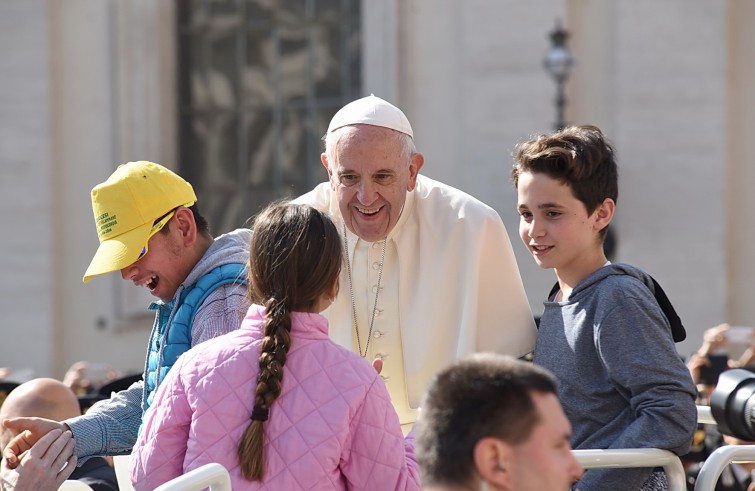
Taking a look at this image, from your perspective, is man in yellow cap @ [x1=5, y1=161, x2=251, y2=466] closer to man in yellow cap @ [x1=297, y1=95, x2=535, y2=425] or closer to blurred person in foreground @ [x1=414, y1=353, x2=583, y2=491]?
man in yellow cap @ [x1=297, y1=95, x2=535, y2=425]

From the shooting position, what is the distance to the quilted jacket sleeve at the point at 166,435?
300 cm

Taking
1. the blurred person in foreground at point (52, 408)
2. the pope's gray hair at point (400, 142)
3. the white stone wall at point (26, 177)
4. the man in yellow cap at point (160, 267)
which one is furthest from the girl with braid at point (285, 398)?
the white stone wall at point (26, 177)

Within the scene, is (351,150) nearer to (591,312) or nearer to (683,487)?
(591,312)

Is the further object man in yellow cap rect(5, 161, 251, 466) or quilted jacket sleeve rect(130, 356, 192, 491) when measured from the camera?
man in yellow cap rect(5, 161, 251, 466)

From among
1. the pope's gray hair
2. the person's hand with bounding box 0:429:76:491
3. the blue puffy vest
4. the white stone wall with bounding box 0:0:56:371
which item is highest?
the pope's gray hair

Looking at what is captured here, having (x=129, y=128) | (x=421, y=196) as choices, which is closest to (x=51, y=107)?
(x=129, y=128)

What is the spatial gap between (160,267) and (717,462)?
1.45 m

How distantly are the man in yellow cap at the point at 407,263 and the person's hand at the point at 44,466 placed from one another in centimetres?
111

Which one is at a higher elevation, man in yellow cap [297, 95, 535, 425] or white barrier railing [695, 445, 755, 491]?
man in yellow cap [297, 95, 535, 425]

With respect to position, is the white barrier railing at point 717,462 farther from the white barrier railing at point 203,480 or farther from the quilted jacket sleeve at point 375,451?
the white barrier railing at point 203,480

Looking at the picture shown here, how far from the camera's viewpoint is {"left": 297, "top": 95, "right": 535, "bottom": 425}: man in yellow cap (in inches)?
160

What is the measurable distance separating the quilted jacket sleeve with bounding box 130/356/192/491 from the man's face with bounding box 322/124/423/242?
1125mm

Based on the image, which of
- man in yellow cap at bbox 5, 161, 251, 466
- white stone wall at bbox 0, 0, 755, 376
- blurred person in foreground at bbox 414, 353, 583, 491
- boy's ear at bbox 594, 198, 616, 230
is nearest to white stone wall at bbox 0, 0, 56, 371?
white stone wall at bbox 0, 0, 755, 376

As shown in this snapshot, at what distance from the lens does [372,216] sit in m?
4.07
